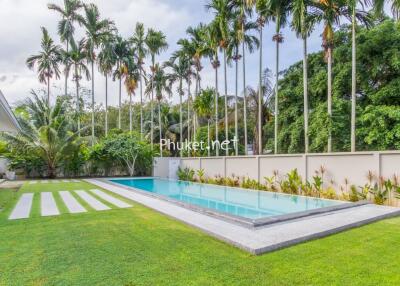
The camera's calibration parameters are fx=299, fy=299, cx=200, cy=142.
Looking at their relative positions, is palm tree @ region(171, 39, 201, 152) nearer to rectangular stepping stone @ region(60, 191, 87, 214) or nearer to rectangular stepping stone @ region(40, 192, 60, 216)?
rectangular stepping stone @ region(60, 191, 87, 214)

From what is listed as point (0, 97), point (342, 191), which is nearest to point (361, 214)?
point (342, 191)

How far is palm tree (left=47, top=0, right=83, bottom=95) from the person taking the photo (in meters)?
26.3

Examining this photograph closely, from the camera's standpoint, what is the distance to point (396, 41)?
15227 millimetres

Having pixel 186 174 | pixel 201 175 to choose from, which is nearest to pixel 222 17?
pixel 201 175

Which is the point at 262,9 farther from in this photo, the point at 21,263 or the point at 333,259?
the point at 21,263

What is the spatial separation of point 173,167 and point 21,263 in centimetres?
1737

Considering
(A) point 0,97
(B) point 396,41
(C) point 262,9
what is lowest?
(A) point 0,97

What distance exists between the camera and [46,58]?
28.7 meters

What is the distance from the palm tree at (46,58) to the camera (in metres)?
28.7

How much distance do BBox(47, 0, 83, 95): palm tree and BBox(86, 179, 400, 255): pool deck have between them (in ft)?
78.8

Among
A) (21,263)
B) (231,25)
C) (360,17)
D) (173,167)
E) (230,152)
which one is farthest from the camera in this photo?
(230,152)

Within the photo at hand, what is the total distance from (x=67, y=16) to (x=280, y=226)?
2758 centimetres

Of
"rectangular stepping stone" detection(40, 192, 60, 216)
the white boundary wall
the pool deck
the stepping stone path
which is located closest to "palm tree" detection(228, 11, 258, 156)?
the white boundary wall

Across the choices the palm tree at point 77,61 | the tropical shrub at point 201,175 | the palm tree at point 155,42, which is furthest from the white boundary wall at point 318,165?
the palm tree at point 77,61
